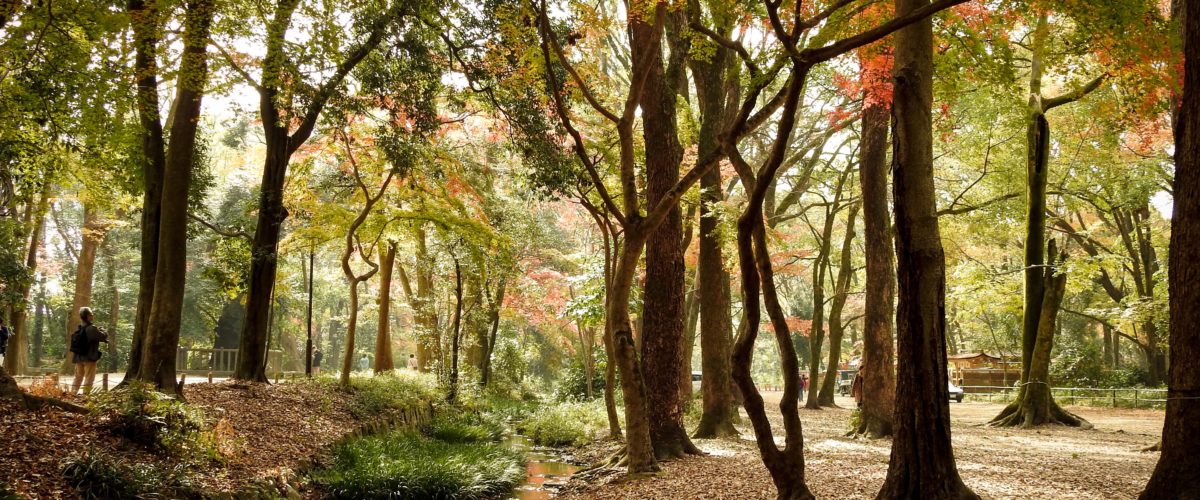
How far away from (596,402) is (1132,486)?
13.8 meters

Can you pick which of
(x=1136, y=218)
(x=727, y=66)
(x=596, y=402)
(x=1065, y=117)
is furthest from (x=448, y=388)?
(x=1136, y=218)

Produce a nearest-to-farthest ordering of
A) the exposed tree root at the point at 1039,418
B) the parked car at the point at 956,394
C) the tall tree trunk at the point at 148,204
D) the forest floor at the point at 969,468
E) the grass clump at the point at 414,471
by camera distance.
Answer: the forest floor at the point at 969,468
the grass clump at the point at 414,471
the tall tree trunk at the point at 148,204
the exposed tree root at the point at 1039,418
the parked car at the point at 956,394

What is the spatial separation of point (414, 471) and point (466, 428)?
15.8ft

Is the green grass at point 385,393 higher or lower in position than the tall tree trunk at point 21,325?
lower

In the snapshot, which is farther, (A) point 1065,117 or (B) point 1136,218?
(B) point 1136,218

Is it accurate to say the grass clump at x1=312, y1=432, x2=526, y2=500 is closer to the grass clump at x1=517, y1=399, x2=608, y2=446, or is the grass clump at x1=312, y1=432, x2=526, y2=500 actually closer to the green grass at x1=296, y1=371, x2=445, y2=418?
the green grass at x1=296, y1=371, x2=445, y2=418

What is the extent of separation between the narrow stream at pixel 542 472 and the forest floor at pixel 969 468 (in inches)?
30.4

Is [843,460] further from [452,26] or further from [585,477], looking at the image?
[452,26]

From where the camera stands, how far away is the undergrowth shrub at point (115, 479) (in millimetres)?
5473

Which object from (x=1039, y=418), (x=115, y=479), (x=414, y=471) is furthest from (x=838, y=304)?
(x=115, y=479)

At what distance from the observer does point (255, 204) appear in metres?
12.9

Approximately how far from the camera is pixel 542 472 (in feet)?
37.7

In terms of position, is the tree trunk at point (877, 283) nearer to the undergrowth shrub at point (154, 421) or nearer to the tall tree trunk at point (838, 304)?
the tall tree trunk at point (838, 304)

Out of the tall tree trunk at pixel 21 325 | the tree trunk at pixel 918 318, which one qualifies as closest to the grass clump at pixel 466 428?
the tall tree trunk at pixel 21 325
